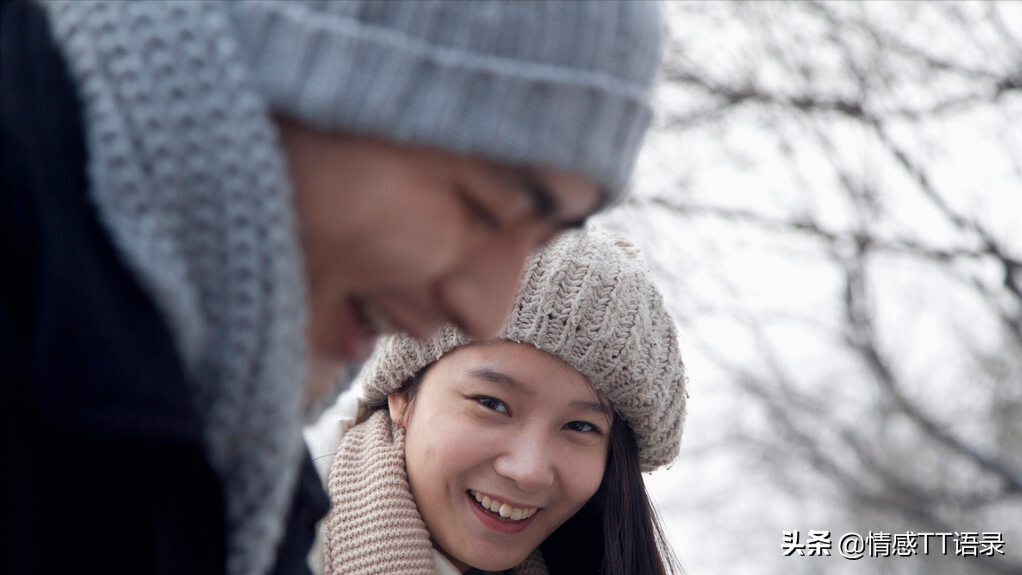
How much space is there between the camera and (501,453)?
195 cm

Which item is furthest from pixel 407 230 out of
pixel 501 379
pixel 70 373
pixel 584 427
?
pixel 584 427

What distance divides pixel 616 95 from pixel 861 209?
3.60 metres

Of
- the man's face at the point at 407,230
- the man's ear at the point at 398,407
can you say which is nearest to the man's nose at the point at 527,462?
the man's ear at the point at 398,407

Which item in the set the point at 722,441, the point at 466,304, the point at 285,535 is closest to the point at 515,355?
the point at 285,535

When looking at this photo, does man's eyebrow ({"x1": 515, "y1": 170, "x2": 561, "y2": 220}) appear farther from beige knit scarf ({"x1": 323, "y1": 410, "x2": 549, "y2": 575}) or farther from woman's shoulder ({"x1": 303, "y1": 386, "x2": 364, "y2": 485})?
woman's shoulder ({"x1": 303, "y1": 386, "x2": 364, "y2": 485})

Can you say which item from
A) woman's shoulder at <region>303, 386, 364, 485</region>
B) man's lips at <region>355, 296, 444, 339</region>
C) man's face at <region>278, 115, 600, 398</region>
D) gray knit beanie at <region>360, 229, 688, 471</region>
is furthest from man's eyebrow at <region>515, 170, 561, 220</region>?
woman's shoulder at <region>303, 386, 364, 485</region>

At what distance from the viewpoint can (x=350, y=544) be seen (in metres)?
1.94

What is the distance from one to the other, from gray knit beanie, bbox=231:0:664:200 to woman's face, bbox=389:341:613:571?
3.14ft

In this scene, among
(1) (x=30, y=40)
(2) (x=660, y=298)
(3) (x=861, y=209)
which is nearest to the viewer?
(1) (x=30, y=40)

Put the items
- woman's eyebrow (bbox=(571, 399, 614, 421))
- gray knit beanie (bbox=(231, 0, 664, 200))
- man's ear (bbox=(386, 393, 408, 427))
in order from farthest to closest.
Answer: man's ear (bbox=(386, 393, 408, 427)) → woman's eyebrow (bbox=(571, 399, 614, 421)) → gray knit beanie (bbox=(231, 0, 664, 200))

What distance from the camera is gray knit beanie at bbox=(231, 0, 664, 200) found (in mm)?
943

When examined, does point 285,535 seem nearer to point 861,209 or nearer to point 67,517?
point 67,517

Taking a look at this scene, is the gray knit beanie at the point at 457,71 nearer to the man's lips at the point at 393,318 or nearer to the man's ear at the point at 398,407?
the man's lips at the point at 393,318

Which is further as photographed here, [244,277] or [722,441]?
[722,441]
